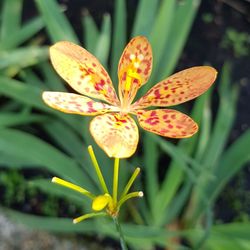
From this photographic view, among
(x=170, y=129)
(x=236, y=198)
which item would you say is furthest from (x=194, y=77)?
(x=236, y=198)

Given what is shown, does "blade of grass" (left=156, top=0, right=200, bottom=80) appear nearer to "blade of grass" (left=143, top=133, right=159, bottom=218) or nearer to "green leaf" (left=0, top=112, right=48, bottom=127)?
"blade of grass" (left=143, top=133, right=159, bottom=218)

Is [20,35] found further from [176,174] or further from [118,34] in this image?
[176,174]

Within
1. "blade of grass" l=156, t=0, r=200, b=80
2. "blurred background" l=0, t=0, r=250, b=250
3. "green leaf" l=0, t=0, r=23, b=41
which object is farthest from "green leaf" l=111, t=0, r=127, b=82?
"green leaf" l=0, t=0, r=23, b=41

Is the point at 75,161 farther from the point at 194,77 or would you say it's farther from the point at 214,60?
the point at 194,77

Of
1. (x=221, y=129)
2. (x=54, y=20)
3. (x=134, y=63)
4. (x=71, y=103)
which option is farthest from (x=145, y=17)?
(x=71, y=103)

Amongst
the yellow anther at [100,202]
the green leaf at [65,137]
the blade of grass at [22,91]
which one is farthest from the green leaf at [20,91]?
the yellow anther at [100,202]
